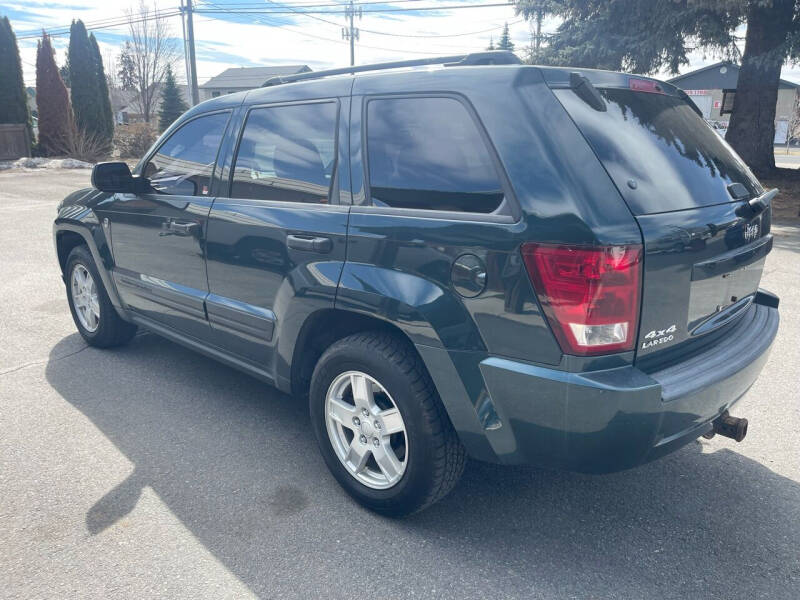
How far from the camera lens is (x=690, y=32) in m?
15.5

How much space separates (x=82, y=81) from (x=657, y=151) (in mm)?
28735

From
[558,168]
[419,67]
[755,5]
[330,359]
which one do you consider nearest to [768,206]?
[558,168]

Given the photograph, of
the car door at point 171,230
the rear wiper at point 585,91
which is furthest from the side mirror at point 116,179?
the rear wiper at point 585,91

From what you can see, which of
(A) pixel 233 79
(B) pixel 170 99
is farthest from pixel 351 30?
(A) pixel 233 79

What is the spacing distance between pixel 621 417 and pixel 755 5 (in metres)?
15.0

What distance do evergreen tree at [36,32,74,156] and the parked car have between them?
2587cm

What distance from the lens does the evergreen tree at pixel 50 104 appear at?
25531 mm

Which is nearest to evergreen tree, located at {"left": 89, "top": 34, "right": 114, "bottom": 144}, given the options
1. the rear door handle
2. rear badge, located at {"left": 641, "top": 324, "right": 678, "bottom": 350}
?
the rear door handle

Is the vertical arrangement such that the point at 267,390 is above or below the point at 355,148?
below

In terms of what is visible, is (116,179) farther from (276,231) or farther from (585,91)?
(585,91)

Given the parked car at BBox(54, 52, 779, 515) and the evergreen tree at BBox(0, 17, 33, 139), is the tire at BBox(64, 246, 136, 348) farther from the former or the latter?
the evergreen tree at BBox(0, 17, 33, 139)

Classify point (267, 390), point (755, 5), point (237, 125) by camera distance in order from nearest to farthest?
1. point (237, 125)
2. point (267, 390)
3. point (755, 5)

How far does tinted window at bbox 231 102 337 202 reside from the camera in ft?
9.96

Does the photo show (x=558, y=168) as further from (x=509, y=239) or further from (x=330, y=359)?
(x=330, y=359)
